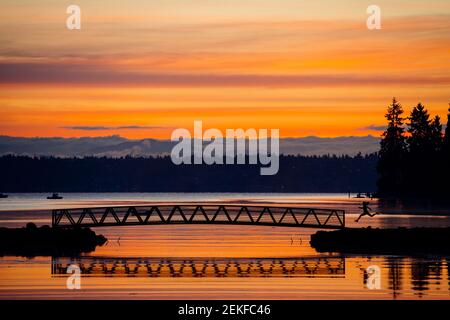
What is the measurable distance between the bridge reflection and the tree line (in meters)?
93.0

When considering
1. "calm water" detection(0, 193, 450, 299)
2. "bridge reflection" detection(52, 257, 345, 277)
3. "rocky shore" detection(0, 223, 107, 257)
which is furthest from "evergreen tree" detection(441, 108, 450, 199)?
"bridge reflection" detection(52, 257, 345, 277)

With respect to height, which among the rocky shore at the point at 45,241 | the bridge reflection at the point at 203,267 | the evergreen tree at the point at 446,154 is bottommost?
the bridge reflection at the point at 203,267

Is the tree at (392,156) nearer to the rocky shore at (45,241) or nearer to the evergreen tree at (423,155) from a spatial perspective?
the evergreen tree at (423,155)

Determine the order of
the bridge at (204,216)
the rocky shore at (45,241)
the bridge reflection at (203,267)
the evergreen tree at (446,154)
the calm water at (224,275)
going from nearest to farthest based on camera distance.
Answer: the calm water at (224,275), the bridge reflection at (203,267), the rocky shore at (45,241), the bridge at (204,216), the evergreen tree at (446,154)

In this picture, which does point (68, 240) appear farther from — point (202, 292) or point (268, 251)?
point (202, 292)

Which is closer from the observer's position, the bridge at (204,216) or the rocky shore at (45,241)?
the rocky shore at (45,241)

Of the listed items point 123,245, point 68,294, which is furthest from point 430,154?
point 68,294

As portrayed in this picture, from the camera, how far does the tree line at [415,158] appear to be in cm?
15450

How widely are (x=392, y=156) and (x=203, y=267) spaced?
10949cm

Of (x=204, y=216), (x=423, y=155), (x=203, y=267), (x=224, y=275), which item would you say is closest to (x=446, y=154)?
(x=423, y=155)

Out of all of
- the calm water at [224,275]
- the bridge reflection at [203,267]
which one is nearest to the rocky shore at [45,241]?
the calm water at [224,275]

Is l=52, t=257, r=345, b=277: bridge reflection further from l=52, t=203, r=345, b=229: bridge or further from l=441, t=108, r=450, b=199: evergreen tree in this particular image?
l=441, t=108, r=450, b=199: evergreen tree

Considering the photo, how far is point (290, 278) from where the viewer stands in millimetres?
50875

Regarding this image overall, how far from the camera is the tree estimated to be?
16338 centimetres
